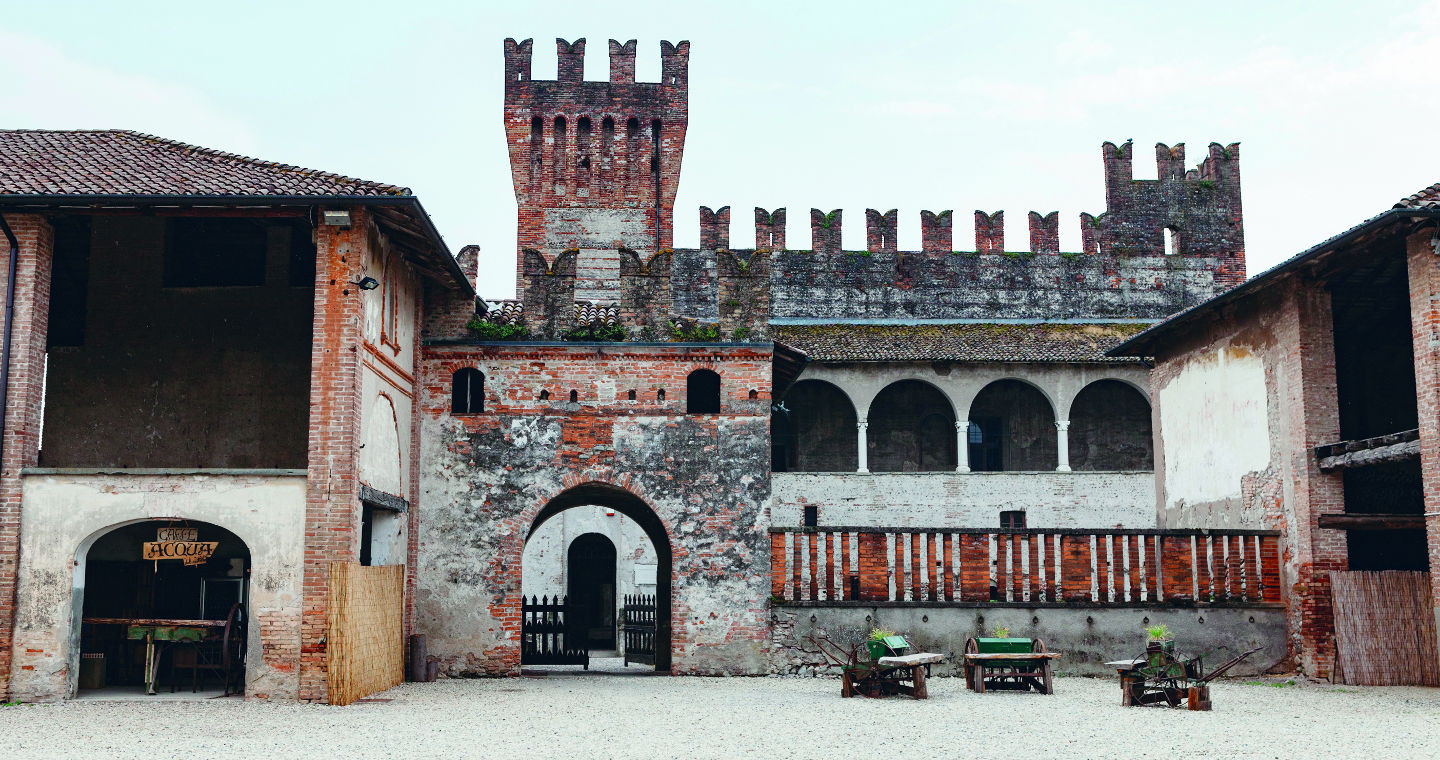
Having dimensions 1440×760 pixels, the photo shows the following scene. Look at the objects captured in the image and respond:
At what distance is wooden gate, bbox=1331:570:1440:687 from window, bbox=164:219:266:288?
14.6 metres

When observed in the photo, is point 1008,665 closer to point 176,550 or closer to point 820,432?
point 176,550

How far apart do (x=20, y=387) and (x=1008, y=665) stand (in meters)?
11.7

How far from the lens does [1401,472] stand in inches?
717

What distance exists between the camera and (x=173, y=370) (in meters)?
16.8

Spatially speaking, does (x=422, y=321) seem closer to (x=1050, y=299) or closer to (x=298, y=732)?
(x=298, y=732)

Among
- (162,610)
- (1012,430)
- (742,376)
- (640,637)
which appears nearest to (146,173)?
(162,610)

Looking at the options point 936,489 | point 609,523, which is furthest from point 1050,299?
point 609,523

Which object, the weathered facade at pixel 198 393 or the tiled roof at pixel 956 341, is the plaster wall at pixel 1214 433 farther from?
the weathered facade at pixel 198 393

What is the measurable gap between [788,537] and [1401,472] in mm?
8821

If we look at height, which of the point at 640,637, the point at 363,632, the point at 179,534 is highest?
the point at 179,534

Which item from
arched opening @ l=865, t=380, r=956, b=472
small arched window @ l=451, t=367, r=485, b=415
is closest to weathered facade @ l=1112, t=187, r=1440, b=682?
arched opening @ l=865, t=380, r=956, b=472

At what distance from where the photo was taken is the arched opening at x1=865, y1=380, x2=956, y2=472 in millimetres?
30984

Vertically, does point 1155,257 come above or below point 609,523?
above

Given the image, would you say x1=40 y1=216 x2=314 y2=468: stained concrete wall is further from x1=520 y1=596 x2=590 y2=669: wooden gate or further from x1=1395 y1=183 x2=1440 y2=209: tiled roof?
x1=1395 y1=183 x2=1440 y2=209: tiled roof
